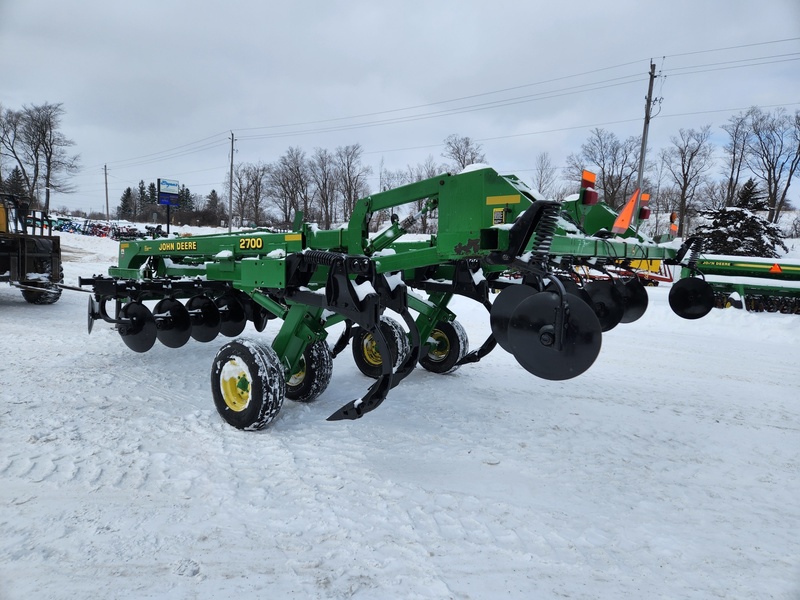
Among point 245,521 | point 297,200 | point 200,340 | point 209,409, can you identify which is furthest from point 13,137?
point 245,521

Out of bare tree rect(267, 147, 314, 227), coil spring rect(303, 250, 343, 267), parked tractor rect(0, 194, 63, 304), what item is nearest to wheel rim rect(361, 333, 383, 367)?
coil spring rect(303, 250, 343, 267)

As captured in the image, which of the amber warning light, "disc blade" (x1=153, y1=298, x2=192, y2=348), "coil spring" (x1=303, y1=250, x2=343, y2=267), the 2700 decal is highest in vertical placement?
the amber warning light

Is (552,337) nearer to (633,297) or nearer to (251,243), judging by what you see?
(633,297)

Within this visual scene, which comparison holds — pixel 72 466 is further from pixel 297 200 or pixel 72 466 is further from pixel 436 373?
pixel 297 200

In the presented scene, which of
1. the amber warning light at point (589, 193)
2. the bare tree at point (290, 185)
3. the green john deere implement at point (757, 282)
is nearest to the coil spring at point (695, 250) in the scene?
the amber warning light at point (589, 193)

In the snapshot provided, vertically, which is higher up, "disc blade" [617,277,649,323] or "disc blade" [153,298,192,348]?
"disc blade" [617,277,649,323]

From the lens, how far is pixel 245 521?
2.75m

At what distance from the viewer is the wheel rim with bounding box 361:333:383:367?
5.81m

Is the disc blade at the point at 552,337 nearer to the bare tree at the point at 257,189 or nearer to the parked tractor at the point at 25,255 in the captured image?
the parked tractor at the point at 25,255

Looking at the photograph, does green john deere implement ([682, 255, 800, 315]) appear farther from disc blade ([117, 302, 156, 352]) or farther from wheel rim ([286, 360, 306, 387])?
disc blade ([117, 302, 156, 352])

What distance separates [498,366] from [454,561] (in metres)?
4.01

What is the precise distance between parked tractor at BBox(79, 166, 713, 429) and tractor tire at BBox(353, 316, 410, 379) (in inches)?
0.6

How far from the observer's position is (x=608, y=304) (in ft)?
16.5

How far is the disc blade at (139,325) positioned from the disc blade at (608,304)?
5.03 meters
